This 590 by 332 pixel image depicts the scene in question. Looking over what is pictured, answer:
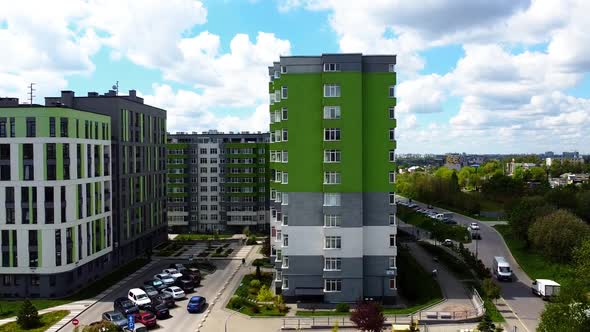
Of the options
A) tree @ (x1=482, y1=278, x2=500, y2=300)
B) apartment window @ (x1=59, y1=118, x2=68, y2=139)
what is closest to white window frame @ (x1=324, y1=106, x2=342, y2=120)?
tree @ (x1=482, y1=278, x2=500, y2=300)

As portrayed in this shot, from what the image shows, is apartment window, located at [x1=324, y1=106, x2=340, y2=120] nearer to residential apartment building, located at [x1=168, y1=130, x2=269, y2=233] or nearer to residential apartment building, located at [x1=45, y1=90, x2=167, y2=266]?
residential apartment building, located at [x1=45, y1=90, x2=167, y2=266]

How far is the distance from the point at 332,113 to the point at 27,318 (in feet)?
102

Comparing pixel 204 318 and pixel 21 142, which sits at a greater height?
pixel 21 142

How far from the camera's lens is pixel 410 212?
109812 mm

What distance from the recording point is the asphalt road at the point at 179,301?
39244 mm

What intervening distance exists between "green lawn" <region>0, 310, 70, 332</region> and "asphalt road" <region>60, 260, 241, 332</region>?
5.05 feet

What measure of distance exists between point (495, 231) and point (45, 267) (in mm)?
72504

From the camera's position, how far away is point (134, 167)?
65.0 meters

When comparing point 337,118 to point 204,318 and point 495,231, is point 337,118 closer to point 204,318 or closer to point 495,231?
point 204,318

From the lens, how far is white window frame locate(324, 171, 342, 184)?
4388 cm

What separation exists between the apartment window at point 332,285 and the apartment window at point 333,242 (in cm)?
311

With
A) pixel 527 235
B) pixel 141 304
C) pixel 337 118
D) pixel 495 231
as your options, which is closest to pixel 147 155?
pixel 141 304

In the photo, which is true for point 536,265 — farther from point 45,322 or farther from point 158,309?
point 45,322

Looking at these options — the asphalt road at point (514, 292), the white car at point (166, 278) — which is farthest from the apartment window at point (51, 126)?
the asphalt road at point (514, 292)
